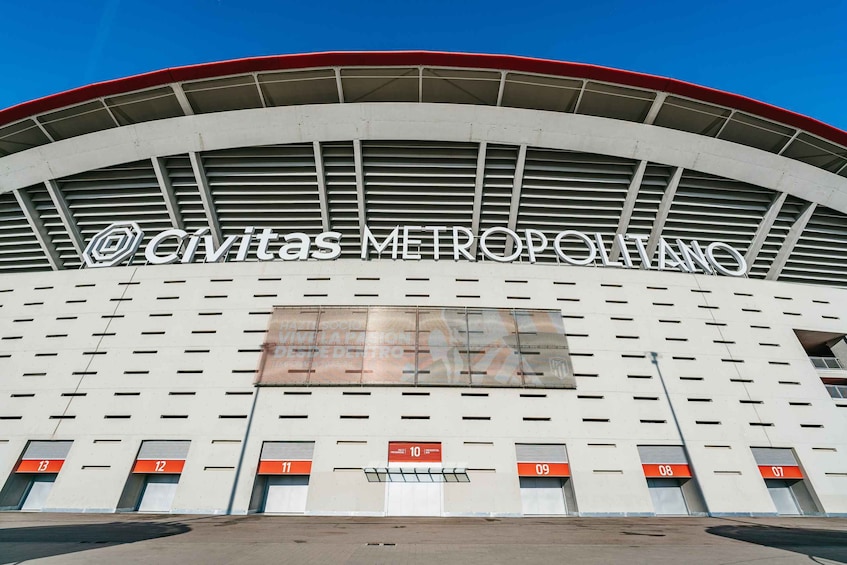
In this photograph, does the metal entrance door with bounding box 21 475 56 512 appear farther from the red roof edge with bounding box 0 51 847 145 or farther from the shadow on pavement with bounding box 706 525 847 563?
the shadow on pavement with bounding box 706 525 847 563

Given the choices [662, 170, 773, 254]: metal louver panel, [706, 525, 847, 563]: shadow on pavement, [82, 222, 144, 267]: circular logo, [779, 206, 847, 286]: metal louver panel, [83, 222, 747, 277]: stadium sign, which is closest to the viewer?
[706, 525, 847, 563]: shadow on pavement

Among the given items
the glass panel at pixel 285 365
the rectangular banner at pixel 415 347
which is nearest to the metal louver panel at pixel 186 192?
the rectangular banner at pixel 415 347

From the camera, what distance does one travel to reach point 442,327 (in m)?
16.3

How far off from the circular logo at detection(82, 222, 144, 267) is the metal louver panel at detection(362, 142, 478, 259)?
1215 centimetres

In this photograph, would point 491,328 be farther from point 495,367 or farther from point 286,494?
point 286,494

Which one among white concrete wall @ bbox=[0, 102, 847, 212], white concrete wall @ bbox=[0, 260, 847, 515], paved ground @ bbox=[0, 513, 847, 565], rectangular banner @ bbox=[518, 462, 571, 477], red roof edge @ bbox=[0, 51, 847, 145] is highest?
red roof edge @ bbox=[0, 51, 847, 145]

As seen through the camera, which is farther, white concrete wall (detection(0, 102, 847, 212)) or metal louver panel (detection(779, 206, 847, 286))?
metal louver panel (detection(779, 206, 847, 286))

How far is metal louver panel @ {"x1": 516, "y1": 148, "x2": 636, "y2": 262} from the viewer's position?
63.2 ft

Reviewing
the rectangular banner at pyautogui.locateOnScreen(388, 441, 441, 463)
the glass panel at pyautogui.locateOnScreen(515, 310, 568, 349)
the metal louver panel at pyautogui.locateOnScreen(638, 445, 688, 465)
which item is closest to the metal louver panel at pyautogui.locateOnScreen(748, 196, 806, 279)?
the metal louver panel at pyautogui.locateOnScreen(638, 445, 688, 465)

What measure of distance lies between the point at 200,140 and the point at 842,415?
104 feet

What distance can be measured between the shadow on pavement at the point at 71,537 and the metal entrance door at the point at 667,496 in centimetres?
1545

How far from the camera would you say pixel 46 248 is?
20.0m

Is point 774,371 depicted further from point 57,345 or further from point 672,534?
point 57,345

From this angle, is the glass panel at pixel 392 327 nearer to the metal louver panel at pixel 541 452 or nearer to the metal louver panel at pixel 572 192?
the metal louver panel at pixel 541 452
